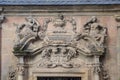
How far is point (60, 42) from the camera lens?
16.1 meters

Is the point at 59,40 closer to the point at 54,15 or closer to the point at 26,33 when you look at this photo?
the point at 54,15

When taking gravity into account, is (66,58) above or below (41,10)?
below

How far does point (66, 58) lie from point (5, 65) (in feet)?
5.78

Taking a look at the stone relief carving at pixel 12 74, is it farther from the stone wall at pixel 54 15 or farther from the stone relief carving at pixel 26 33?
the stone relief carving at pixel 26 33

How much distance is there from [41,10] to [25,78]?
199 cm

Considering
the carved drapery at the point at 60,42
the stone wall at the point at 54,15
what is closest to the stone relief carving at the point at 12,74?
the stone wall at the point at 54,15

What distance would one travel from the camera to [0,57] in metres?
16.3

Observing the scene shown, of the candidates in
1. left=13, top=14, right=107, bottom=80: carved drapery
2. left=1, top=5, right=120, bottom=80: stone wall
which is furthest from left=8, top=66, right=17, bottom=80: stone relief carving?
left=13, top=14, right=107, bottom=80: carved drapery

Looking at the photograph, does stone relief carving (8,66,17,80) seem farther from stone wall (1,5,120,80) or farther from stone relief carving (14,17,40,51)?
stone relief carving (14,17,40,51)

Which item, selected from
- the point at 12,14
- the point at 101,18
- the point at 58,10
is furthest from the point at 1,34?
the point at 101,18

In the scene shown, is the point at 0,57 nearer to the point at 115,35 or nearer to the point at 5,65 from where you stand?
the point at 5,65

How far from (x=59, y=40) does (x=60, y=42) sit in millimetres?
79

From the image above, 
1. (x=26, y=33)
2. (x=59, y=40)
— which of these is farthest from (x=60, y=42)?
(x=26, y=33)

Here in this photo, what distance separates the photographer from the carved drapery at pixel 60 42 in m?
16.0
